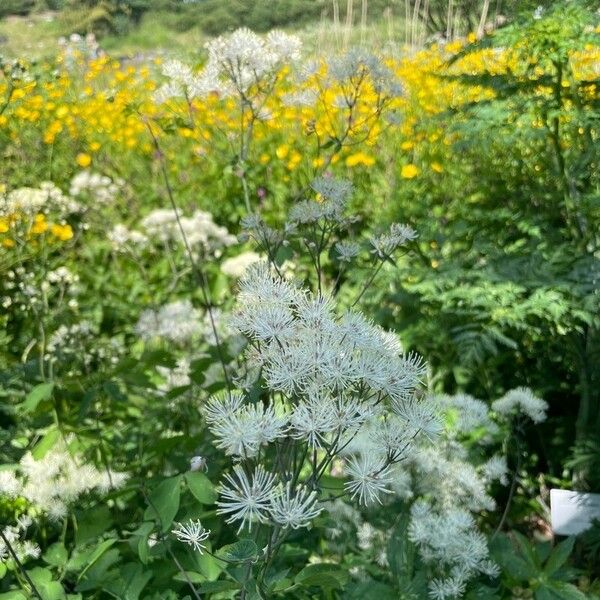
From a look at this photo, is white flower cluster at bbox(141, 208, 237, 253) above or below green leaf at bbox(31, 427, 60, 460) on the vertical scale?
above

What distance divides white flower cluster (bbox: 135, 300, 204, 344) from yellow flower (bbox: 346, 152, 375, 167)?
1837 mm

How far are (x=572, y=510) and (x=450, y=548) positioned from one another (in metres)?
0.78

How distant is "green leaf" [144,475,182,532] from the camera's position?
1414 millimetres

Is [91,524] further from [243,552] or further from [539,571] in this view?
[539,571]

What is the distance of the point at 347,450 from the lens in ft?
5.90

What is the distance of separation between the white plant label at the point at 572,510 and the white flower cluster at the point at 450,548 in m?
0.60

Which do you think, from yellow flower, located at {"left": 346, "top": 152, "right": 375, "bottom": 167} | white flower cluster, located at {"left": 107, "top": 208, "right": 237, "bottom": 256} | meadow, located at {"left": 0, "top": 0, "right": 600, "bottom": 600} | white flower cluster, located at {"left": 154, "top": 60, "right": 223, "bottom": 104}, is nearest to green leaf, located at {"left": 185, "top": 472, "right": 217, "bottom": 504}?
meadow, located at {"left": 0, "top": 0, "right": 600, "bottom": 600}

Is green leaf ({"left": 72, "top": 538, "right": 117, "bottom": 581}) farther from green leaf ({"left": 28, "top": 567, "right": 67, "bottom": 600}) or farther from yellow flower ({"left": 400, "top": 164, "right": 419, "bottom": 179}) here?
yellow flower ({"left": 400, "top": 164, "right": 419, "bottom": 179})

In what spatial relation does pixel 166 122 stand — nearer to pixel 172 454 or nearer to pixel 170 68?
pixel 170 68

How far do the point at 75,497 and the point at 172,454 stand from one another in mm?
425

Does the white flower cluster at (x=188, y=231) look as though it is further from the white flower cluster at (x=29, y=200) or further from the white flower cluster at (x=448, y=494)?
the white flower cluster at (x=448, y=494)

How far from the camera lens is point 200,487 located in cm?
142

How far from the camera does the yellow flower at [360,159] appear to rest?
4.21 metres

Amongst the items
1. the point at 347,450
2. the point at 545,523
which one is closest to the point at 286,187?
the point at 545,523
